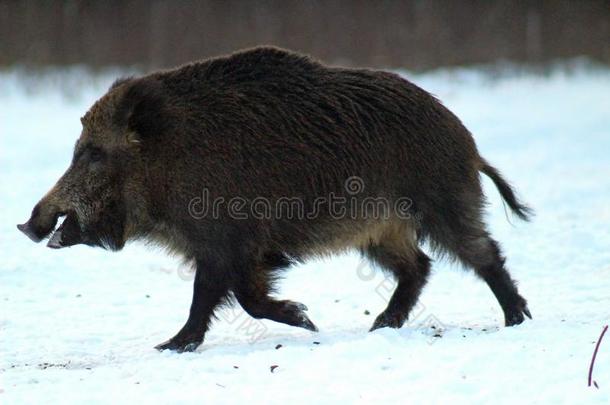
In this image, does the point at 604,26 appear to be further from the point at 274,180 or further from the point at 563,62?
the point at 274,180

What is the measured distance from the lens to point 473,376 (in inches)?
173

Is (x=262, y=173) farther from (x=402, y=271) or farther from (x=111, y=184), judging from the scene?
(x=402, y=271)

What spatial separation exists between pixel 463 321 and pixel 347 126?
5.19ft

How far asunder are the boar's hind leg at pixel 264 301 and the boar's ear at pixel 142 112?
1007 mm

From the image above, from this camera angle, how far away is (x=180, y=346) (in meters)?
5.66

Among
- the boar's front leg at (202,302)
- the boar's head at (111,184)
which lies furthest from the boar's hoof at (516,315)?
the boar's head at (111,184)

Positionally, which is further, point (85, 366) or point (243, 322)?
point (243, 322)

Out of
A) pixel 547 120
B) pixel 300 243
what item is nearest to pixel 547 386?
pixel 300 243

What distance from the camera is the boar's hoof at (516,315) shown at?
5.99m

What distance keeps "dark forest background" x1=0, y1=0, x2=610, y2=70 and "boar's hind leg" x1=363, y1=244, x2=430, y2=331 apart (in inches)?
557

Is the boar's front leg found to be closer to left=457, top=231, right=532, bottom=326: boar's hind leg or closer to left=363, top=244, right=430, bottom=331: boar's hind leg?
left=363, top=244, right=430, bottom=331: boar's hind leg

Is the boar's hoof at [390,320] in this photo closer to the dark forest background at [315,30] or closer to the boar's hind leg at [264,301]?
the boar's hind leg at [264,301]

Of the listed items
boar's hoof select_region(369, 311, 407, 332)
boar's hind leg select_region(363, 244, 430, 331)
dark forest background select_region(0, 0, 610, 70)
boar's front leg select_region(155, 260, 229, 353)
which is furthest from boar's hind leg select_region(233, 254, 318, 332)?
dark forest background select_region(0, 0, 610, 70)

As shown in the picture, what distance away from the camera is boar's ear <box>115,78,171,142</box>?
5746 millimetres
